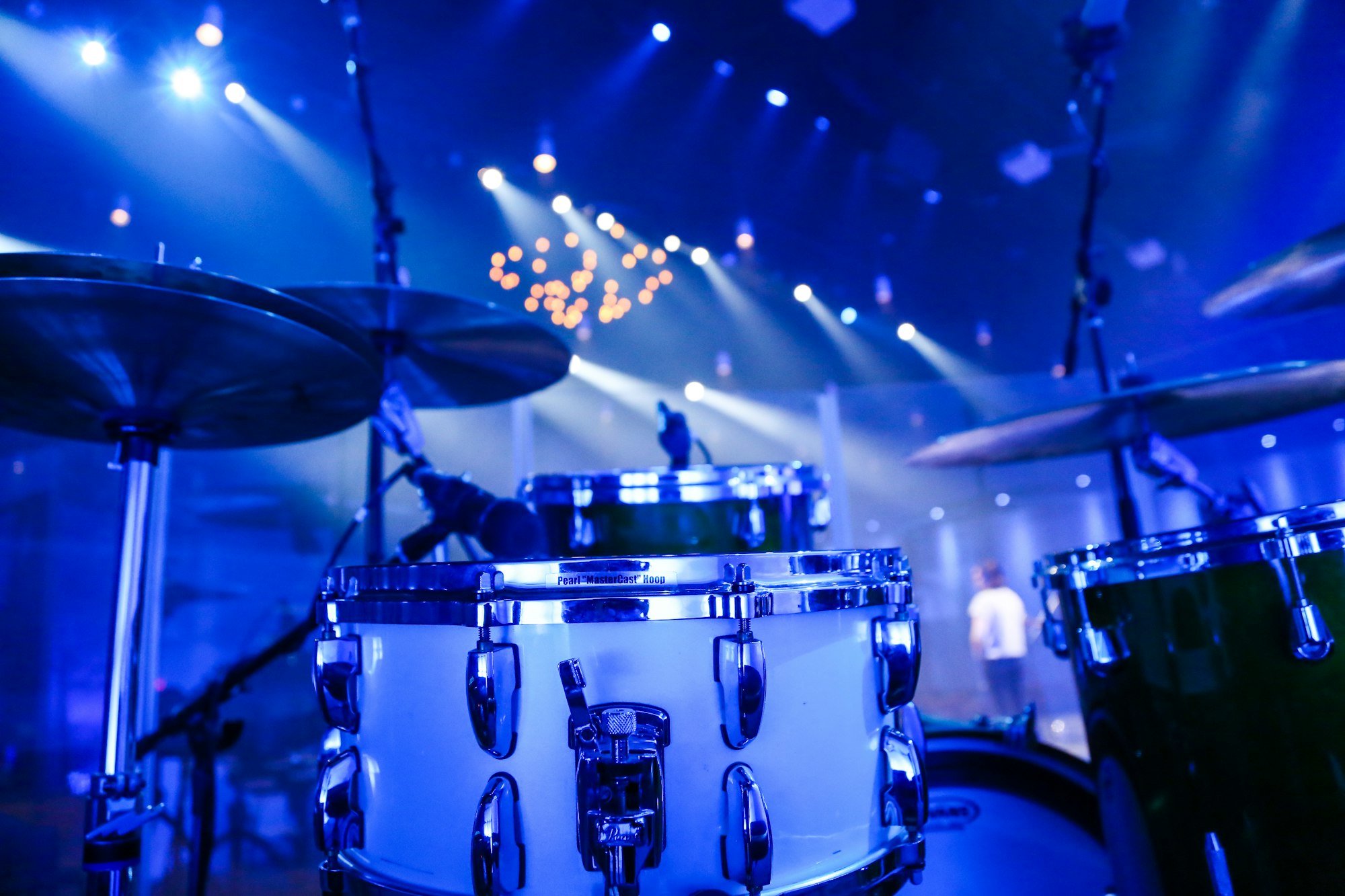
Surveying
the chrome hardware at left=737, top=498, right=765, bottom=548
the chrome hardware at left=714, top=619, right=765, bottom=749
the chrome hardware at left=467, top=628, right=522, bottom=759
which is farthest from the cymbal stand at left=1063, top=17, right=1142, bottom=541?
the chrome hardware at left=467, top=628, right=522, bottom=759

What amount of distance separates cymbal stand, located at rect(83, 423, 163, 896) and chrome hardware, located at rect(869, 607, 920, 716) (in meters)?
1.24

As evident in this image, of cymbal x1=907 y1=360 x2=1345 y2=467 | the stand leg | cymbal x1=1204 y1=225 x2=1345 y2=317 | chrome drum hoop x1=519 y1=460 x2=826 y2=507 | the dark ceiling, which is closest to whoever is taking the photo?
the stand leg

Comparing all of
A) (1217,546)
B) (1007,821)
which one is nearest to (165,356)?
(1217,546)

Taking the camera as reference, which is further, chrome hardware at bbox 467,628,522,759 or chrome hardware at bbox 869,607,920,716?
chrome hardware at bbox 869,607,920,716

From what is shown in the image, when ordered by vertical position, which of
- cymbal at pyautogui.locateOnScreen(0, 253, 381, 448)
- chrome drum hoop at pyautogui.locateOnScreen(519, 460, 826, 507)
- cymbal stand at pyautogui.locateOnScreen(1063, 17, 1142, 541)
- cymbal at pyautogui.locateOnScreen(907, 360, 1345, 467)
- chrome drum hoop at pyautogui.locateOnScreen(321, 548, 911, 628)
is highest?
cymbal stand at pyautogui.locateOnScreen(1063, 17, 1142, 541)

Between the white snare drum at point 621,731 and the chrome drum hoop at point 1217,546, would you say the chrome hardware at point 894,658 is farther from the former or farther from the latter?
the chrome drum hoop at point 1217,546

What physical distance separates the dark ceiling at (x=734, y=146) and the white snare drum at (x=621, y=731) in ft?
8.47

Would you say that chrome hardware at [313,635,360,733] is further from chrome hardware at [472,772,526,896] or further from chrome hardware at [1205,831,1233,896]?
chrome hardware at [1205,831,1233,896]

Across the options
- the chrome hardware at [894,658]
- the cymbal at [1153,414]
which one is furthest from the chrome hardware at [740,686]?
the cymbal at [1153,414]

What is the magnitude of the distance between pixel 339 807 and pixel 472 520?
47 centimetres

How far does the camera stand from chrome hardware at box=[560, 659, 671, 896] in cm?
79

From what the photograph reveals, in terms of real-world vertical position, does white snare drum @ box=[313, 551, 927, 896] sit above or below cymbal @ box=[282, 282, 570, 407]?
below

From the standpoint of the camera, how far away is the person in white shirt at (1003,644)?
4.34 m

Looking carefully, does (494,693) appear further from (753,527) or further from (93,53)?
(93,53)
